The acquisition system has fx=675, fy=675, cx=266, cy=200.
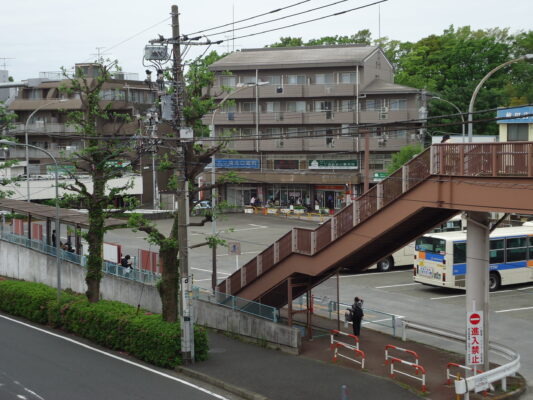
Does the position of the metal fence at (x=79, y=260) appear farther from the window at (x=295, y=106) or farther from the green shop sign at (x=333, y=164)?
the window at (x=295, y=106)

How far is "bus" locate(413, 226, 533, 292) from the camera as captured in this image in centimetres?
→ 2964

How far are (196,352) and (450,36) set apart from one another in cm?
6667

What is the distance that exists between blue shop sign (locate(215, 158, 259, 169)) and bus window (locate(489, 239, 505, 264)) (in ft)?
116

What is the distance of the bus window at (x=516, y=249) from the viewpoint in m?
30.9

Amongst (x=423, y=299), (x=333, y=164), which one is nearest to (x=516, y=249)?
(x=423, y=299)

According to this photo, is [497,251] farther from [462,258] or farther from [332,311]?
[332,311]

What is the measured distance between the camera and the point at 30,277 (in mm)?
34312

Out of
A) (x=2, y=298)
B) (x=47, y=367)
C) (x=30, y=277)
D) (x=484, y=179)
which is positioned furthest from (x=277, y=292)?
(x=30, y=277)

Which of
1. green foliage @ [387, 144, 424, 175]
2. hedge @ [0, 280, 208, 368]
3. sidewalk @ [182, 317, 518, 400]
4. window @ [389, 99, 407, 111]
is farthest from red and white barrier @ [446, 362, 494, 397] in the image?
window @ [389, 99, 407, 111]

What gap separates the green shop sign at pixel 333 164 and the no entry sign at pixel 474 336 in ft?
143

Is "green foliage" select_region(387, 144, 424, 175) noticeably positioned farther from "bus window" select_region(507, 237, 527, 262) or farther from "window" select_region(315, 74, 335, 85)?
"bus window" select_region(507, 237, 527, 262)

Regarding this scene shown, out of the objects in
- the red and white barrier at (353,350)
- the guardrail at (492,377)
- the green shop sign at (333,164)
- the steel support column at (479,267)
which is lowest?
the red and white barrier at (353,350)

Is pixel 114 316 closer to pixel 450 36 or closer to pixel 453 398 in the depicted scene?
pixel 453 398

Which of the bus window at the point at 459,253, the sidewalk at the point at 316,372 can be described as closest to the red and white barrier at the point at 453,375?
the sidewalk at the point at 316,372
